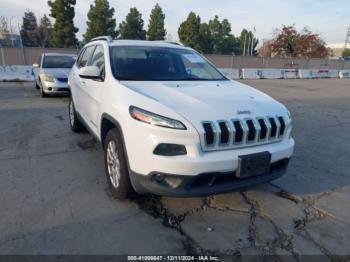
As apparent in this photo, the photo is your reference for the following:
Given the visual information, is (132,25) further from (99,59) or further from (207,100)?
(207,100)

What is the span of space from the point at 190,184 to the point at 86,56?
3.44 meters

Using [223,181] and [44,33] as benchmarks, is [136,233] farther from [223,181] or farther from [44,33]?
[44,33]

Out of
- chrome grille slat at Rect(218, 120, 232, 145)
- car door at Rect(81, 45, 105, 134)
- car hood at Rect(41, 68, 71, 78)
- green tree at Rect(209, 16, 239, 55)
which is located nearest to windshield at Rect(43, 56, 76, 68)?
car hood at Rect(41, 68, 71, 78)

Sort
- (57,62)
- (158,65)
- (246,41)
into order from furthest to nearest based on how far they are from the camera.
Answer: (246,41) → (57,62) → (158,65)

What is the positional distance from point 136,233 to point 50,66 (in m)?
9.40

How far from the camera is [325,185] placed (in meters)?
3.88

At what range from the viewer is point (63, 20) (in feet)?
115

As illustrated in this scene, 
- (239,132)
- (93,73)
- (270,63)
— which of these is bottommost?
(239,132)

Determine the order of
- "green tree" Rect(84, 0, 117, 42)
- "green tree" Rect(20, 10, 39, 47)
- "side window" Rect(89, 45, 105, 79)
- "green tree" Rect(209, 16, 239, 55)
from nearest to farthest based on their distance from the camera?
"side window" Rect(89, 45, 105, 79) → "green tree" Rect(84, 0, 117, 42) → "green tree" Rect(20, 10, 39, 47) → "green tree" Rect(209, 16, 239, 55)

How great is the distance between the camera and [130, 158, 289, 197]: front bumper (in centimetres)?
261

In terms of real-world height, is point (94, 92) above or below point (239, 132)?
above

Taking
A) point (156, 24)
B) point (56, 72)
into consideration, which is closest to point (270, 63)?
point (156, 24)

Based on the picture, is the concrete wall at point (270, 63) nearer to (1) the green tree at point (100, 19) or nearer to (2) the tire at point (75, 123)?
(1) the green tree at point (100, 19)

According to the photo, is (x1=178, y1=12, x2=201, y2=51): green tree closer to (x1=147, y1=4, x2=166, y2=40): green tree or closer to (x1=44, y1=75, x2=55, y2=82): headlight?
(x1=147, y1=4, x2=166, y2=40): green tree
